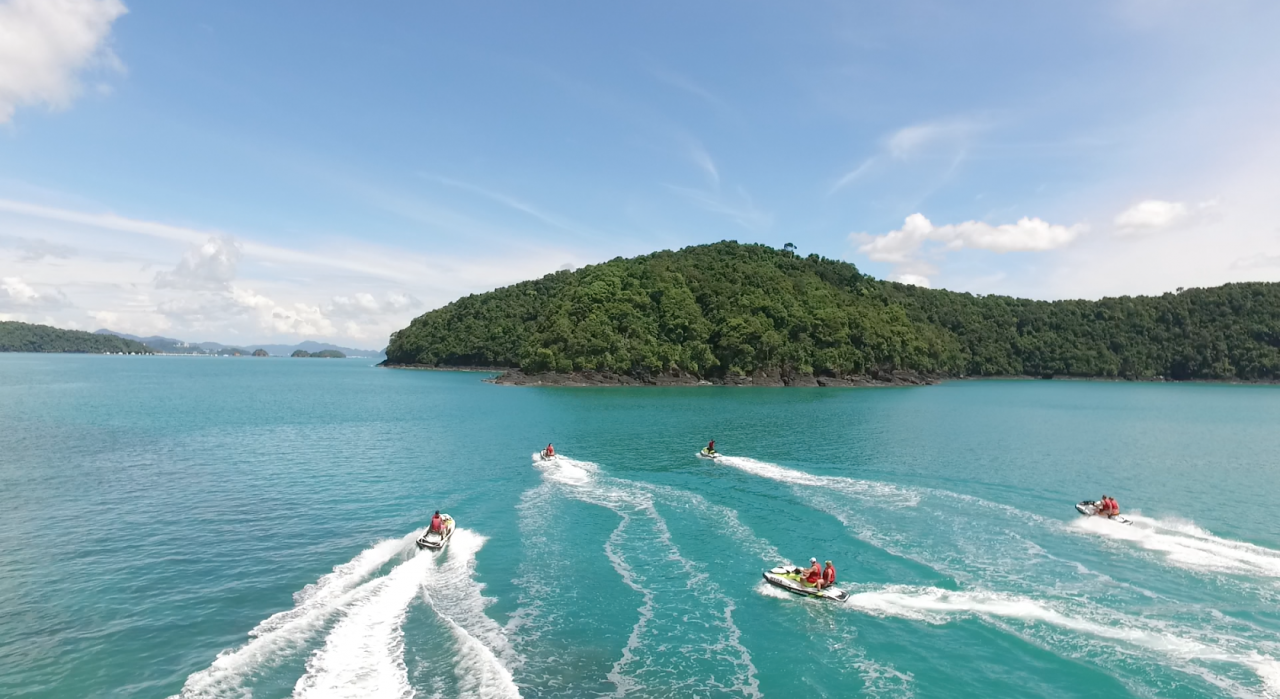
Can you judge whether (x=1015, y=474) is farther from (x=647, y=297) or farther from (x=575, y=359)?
(x=647, y=297)

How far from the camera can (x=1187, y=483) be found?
4641 centimetres

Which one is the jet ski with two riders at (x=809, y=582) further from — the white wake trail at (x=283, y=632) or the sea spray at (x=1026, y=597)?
the white wake trail at (x=283, y=632)

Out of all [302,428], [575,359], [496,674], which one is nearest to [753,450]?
[496,674]

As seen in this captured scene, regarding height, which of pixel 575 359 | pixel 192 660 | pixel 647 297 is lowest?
pixel 192 660

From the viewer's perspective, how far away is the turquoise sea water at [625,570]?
19625 mm

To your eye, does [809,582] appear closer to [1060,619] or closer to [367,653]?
[1060,619]

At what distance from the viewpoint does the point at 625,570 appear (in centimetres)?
2844

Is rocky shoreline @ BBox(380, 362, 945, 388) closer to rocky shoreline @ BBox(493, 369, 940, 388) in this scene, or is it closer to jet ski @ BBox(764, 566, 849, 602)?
rocky shoreline @ BBox(493, 369, 940, 388)

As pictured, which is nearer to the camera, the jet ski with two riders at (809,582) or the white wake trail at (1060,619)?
the white wake trail at (1060,619)

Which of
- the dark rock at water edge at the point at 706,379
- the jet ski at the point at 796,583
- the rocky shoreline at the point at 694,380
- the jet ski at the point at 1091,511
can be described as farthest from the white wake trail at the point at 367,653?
the dark rock at water edge at the point at 706,379

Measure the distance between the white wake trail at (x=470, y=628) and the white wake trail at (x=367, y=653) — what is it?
1.36 m

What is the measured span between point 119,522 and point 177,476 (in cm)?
1311

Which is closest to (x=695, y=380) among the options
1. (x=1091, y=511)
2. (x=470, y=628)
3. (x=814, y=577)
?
(x=1091, y=511)

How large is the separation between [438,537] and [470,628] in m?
10.1
